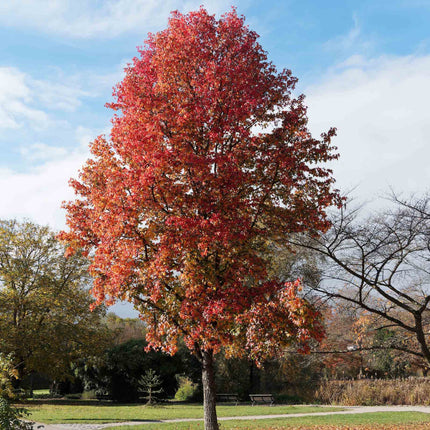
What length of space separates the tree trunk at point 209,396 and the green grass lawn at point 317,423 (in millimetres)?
2548

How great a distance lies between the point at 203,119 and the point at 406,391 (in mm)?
17901

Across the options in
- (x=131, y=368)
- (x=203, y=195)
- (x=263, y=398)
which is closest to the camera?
(x=203, y=195)

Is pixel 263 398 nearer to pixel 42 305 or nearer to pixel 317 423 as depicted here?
pixel 317 423

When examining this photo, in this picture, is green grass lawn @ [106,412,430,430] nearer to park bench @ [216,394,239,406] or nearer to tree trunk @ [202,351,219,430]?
tree trunk @ [202,351,219,430]

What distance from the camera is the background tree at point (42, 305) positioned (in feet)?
70.7

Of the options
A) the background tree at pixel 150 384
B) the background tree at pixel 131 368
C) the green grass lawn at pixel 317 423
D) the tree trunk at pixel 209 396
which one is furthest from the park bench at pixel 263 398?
the tree trunk at pixel 209 396

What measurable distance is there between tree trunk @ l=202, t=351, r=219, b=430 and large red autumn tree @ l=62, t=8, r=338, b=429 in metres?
0.03

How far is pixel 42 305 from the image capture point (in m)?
22.3

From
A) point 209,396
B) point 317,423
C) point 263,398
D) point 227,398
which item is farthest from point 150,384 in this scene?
point 209,396

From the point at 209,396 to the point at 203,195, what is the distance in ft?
15.8

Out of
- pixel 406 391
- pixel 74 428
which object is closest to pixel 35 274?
pixel 74 428

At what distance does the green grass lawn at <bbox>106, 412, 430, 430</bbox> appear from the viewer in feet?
41.3

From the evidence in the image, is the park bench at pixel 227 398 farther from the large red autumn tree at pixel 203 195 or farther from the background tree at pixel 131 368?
the large red autumn tree at pixel 203 195

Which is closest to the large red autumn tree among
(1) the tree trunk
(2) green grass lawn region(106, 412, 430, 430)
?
(1) the tree trunk
